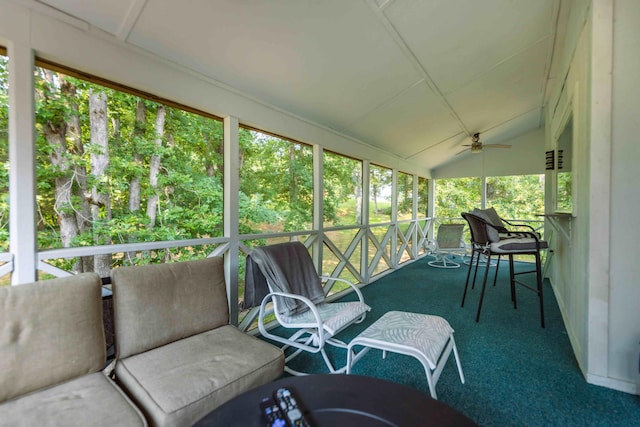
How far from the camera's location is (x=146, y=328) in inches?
63.8

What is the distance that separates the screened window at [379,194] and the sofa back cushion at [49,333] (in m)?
3.90

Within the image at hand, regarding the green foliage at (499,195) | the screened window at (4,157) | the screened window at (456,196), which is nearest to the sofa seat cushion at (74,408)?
the screened window at (4,157)

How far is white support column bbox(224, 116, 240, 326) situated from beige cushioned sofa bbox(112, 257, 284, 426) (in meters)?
0.48

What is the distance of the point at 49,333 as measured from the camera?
1.30 metres

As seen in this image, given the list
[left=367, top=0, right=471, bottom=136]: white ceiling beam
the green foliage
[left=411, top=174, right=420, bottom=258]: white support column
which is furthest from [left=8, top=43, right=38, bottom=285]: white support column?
the green foliage

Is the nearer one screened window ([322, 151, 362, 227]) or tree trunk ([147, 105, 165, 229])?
tree trunk ([147, 105, 165, 229])

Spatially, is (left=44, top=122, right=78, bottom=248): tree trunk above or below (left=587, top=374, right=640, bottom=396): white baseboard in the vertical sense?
above

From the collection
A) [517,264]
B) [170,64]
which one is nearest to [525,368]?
[170,64]

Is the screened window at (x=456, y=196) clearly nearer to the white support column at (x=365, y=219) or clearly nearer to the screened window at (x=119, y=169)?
the white support column at (x=365, y=219)

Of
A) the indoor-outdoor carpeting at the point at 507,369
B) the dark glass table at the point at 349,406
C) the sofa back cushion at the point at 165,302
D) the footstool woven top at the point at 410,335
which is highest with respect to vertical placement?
the sofa back cushion at the point at 165,302

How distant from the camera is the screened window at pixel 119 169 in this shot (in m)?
1.72

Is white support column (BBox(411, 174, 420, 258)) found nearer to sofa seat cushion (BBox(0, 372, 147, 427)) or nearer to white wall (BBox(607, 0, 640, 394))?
white wall (BBox(607, 0, 640, 394))

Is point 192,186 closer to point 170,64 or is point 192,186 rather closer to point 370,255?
point 170,64

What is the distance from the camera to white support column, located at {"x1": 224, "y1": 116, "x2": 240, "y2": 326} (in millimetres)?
2461
